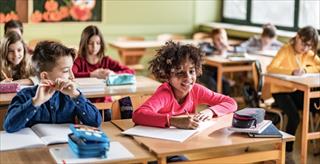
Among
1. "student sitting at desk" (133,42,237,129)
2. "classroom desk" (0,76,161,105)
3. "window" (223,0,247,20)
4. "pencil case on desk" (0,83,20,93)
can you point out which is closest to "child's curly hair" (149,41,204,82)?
"student sitting at desk" (133,42,237,129)

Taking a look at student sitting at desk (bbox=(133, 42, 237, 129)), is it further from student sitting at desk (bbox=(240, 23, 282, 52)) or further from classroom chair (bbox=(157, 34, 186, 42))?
classroom chair (bbox=(157, 34, 186, 42))

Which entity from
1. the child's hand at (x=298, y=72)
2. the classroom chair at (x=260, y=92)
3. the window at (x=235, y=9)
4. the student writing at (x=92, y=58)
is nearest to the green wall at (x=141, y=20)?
the window at (x=235, y=9)

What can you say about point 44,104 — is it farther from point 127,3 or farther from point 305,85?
point 127,3

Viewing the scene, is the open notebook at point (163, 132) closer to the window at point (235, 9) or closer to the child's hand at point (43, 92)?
the child's hand at point (43, 92)

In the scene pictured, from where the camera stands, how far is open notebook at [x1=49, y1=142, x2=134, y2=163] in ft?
6.78

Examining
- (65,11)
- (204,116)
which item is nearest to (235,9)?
(65,11)

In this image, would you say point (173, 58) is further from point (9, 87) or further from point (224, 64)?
point (224, 64)

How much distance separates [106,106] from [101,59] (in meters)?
1.02

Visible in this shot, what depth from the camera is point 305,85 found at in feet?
13.7

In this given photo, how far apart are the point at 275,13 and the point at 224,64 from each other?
1966 mm

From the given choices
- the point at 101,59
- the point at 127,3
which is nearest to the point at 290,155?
the point at 101,59

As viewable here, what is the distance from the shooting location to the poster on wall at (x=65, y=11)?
7402mm

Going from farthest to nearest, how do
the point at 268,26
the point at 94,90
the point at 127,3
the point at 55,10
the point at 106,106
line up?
the point at 127,3
the point at 55,10
the point at 268,26
the point at 94,90
the point at 106,106

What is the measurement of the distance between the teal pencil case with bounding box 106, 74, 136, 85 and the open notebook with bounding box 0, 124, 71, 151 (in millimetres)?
1313
